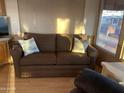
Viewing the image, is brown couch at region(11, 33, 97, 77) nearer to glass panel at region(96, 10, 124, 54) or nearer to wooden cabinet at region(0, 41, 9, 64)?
wooden cabinet at region(0, 41, 9, 64)

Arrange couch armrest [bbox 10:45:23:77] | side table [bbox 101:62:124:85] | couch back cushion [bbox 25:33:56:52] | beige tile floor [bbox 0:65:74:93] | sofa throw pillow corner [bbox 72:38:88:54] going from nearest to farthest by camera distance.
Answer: side table [bbox 101:62:124:85] < beige tile floor [bbox 0:65:74:93] < couch armrest [bbox 10:45:23:77] < sofa throw pillow corner [bbox 72:38:88:54] < couch back cushion [bbox 25:33:56:52]

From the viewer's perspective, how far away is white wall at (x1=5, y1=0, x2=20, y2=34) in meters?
3.46

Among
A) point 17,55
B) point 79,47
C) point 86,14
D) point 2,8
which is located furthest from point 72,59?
point 2,8

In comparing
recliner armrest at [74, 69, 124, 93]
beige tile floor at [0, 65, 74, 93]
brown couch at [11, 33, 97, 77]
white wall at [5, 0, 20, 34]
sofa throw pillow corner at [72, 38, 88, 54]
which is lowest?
beige tile floor at [0, 65, 74, 93]

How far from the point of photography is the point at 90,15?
12.6ft

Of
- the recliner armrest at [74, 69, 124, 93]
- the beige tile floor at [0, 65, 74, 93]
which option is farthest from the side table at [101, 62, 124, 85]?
the beige tile floor at [0, 65, 74, 93]

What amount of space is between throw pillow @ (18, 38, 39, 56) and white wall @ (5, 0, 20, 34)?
2.55 feet

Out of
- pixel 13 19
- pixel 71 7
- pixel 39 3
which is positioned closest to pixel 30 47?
pixel 13 19

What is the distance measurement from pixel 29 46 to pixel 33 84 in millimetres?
884

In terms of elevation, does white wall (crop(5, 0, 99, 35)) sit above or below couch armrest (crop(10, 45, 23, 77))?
above

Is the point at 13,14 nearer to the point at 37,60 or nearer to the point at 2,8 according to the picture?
the point at 2,8

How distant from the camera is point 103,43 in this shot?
11.9 feet

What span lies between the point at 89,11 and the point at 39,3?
1467 mm

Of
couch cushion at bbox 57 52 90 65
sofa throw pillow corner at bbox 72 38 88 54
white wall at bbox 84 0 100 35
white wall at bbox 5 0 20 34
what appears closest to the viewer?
couch cushion at bbox 57 52 90 65
